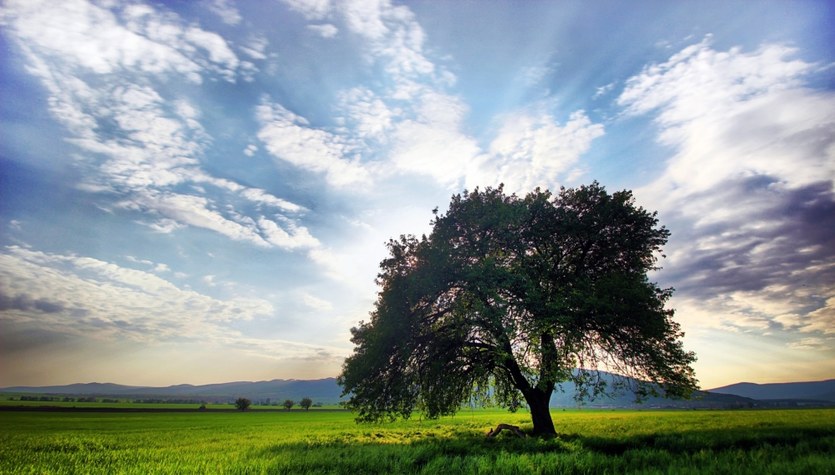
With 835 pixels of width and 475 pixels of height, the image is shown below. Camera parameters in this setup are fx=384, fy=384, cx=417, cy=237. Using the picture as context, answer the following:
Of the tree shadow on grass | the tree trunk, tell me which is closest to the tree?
the tree trunk

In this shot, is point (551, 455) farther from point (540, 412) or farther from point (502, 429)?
point (540, 412)

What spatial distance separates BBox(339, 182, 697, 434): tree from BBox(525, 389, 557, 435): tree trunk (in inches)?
2.3

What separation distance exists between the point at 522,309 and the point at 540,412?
21.8 ft

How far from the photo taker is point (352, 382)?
22.4m

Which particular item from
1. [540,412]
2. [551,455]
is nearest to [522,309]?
[540,412]

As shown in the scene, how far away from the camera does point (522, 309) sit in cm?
2072

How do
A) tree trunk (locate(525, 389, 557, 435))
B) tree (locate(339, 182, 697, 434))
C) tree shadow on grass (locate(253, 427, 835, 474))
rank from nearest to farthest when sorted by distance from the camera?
1. tree shadow on grass (locate(253, 427, 835, 474))
2. tree (locate(339, 182, 697, 434))
3. tree trunk (locate(525, 389, 557, 435))

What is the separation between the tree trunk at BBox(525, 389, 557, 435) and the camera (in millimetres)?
21797

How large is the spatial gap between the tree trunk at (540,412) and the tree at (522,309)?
2.3 inches

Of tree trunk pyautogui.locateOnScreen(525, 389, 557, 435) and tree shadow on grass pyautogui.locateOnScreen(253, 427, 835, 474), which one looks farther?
tree trunk pyautogui.locateOnScreen(525, 389, 557, 435)

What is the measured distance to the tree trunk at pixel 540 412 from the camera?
2180 cm

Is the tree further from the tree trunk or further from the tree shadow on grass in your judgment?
the tree shadow on grass

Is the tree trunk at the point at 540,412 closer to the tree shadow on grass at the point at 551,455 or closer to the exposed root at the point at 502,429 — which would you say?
the exposed root at the point at 502,429

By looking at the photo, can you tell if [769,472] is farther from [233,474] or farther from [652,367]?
[233,474]
